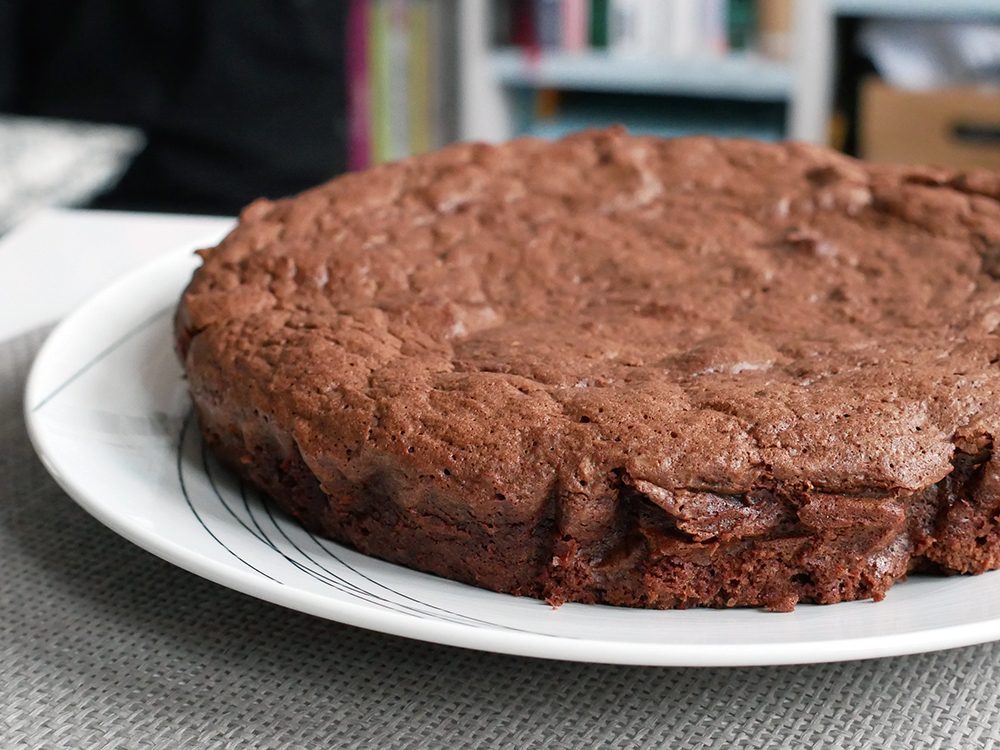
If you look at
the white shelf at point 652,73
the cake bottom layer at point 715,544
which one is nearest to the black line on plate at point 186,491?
the cake bottom layer at point 715,544

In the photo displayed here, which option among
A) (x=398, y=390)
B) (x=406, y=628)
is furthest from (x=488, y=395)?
(x=406, y=628)

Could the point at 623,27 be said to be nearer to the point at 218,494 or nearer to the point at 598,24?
the point at 598,24

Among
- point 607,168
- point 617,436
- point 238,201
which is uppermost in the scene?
point 607,168

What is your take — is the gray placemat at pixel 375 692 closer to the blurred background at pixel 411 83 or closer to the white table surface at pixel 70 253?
the white table surface at pixel 70 253

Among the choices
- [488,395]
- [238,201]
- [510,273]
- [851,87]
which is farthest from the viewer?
[238,201]

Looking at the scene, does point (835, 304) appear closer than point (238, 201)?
Yes

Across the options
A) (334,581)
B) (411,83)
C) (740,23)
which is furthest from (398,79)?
(334,581)

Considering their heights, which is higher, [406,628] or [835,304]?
[835,304]

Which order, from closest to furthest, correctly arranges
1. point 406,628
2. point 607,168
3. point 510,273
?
point 406,628, point 510,273, point 607,168

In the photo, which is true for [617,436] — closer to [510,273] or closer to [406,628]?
[406,628]
